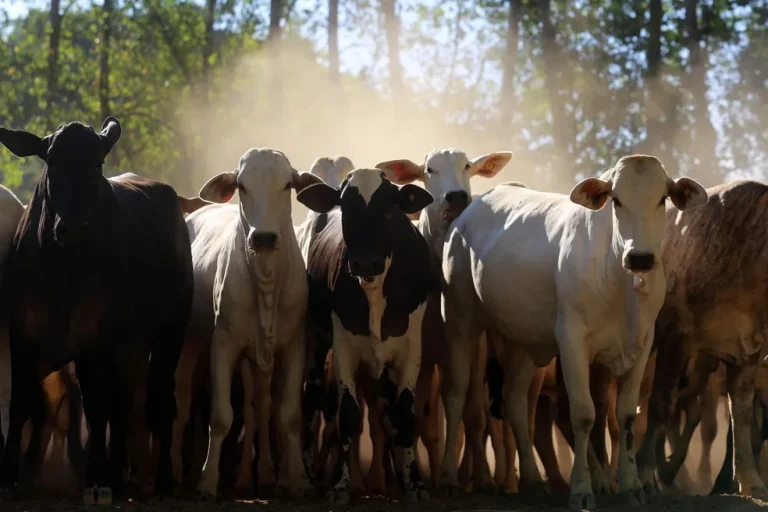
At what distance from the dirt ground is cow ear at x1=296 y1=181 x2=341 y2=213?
6.65 feet

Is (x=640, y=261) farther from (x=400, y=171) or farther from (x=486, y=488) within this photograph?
(x=400, y=171)

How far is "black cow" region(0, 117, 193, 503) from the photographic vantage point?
25.6 feet

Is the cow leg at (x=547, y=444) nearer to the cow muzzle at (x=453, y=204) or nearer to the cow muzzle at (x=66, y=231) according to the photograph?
the cow muzzle at (x=453, y=204)

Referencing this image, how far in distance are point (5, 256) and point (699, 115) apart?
18700 mm

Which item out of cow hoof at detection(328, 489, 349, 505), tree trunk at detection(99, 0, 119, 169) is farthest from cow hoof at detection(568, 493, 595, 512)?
tree trunk at detection(99, 0, 119, 169)

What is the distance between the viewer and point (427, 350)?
1016 cm

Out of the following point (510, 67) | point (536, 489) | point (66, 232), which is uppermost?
point (510, 67)

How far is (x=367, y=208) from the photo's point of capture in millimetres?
8461

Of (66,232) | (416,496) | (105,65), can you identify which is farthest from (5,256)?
(105,65)

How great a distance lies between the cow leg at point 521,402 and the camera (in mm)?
9625

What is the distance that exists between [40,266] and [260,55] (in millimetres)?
22243

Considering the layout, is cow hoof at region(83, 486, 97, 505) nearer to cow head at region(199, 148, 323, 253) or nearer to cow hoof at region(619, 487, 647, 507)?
cow head at region(199, 148, 323, 253)

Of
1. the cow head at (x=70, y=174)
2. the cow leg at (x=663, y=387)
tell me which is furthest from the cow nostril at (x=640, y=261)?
the cow head at (x=70, y=174)

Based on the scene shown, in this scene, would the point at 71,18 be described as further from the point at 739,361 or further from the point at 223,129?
the point at 739,361
